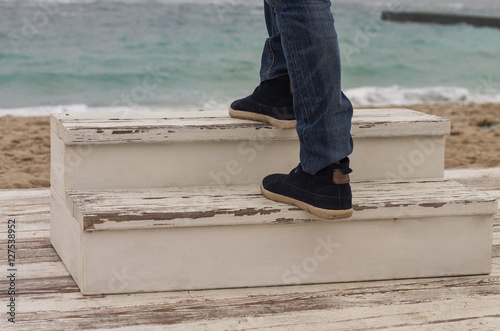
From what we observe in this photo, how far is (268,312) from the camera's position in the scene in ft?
4.92

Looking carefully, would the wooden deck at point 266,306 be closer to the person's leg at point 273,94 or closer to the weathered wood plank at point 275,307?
the weathered wood plank at point 275,307

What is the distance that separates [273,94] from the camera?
181 cm

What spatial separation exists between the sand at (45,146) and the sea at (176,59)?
59.8 inches

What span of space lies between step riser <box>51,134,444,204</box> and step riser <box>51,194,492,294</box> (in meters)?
0.14

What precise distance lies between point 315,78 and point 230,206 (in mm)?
368

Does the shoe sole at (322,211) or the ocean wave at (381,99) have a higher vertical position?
the ocean wave at (381,99)

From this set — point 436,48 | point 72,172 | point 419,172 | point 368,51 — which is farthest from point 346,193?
point 436,48

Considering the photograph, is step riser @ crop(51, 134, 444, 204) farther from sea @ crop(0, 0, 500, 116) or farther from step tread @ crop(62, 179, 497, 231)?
sea @ crop(0, 0, 500, 116)

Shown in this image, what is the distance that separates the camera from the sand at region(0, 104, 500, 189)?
3332 mm

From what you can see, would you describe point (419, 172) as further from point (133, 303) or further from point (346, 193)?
point (133, 303)

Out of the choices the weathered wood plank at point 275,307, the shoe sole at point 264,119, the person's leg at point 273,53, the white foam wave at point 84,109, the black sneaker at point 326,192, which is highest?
the person's leg at point 273,53

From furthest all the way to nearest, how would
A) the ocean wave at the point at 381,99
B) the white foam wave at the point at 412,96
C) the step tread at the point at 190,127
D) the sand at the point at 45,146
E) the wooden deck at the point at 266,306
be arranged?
the white foam wave at the point at 412,96
the ocean wave at the point at 381,99
the sand at the point at 45,146
the step tread at the point at 190,127
the wooden deck at the point at 266,306

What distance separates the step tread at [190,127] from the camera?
1687 mm

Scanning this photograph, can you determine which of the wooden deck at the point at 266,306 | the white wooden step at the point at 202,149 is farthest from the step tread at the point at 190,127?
the wooden deck at the point at 266,306
